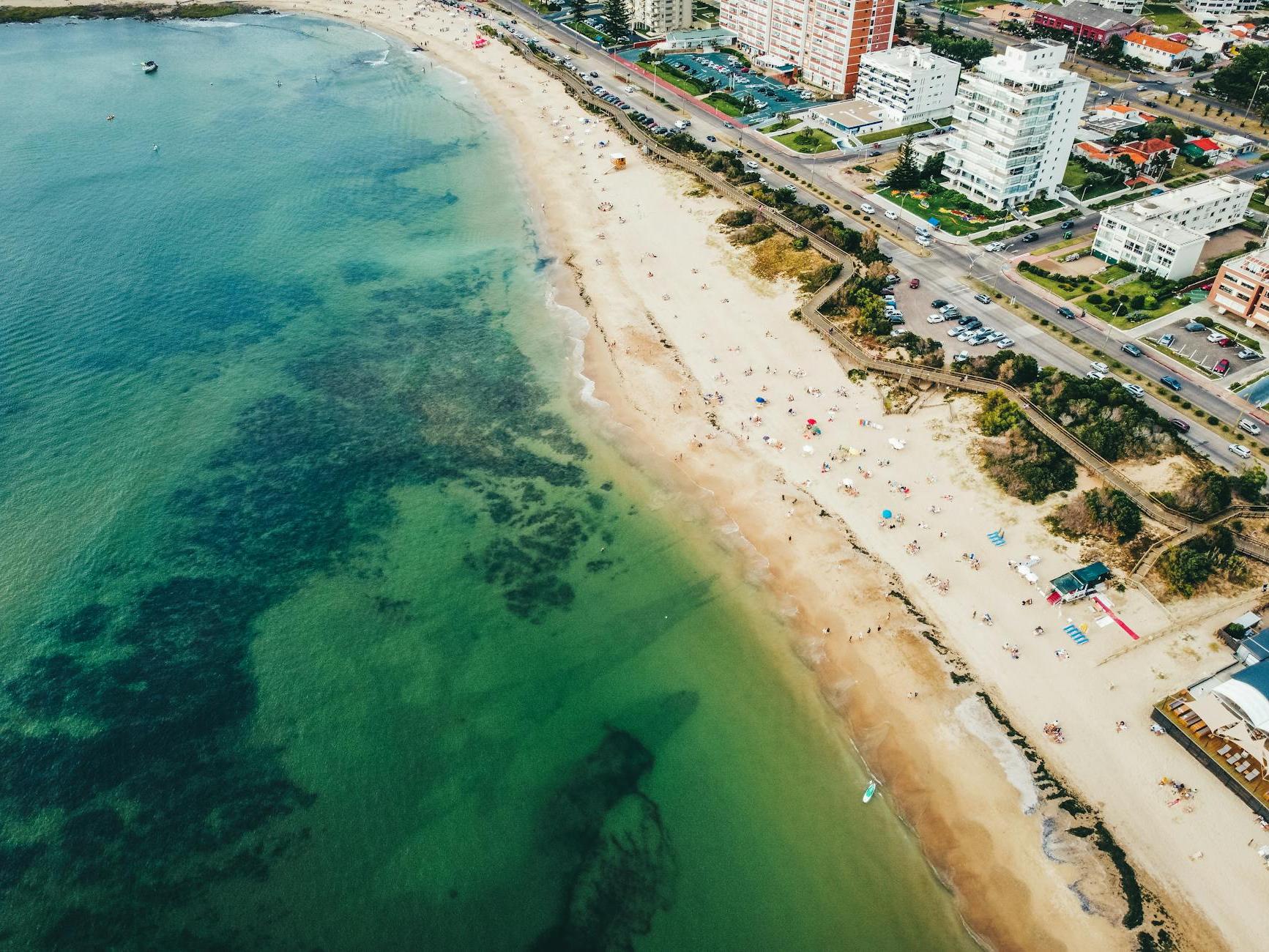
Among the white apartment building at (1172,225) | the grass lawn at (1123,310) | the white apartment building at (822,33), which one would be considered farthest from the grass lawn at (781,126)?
the grass lawn at (1123,310)

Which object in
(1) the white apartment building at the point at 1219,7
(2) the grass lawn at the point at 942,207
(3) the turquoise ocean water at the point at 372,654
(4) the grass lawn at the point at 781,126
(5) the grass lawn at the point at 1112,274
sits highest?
(1) the white apartment building at the point at 1219,7

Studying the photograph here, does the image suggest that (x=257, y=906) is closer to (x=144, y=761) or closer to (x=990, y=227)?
(x=144, y=761)

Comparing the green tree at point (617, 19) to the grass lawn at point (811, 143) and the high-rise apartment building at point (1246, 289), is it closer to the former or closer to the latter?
the grass lawn at point (811, 143)

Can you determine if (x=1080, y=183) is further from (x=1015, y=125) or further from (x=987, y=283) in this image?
(x=987, y=283)

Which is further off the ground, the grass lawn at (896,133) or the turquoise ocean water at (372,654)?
the grass lawn at (896,133)

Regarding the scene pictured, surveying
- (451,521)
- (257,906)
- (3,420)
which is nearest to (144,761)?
(257,906)

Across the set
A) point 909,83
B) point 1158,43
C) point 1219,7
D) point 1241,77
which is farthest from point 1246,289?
point 1219,7

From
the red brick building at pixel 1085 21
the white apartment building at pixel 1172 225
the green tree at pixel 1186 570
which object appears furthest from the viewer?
the red brick building at pixel 1085 21
